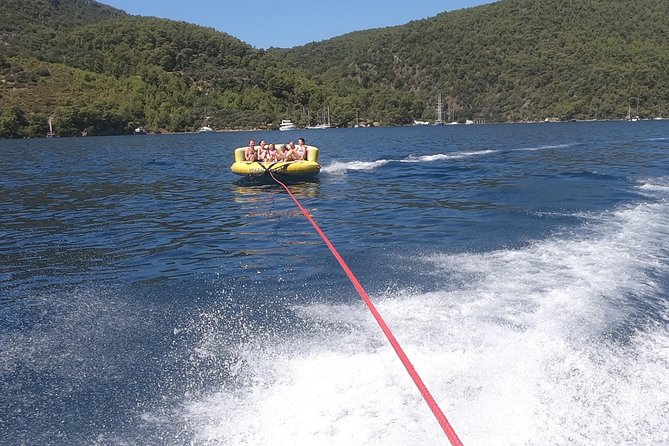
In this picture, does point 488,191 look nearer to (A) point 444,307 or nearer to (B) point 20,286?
(A) point 444,307

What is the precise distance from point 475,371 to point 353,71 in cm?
17272

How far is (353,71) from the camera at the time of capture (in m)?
170

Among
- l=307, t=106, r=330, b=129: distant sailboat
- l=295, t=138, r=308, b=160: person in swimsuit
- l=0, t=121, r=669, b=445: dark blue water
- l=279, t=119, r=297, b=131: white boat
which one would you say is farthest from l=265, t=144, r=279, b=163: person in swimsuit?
l=307, t=106, r=330, b=129: distant sailboat

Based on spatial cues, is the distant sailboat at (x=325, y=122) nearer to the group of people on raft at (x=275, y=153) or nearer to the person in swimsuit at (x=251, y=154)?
the group of people on raft at (x=275, y=153)

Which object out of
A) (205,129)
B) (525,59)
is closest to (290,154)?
(205,129)

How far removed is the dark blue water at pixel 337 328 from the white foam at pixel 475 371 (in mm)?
15

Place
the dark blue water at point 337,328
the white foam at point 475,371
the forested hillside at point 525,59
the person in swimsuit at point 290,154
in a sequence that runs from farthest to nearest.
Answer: the forested hillside at point 525,59 → the person in swimsuit at point 290,154 → the dark blue water at point 337,328 → the white foam at point 475,371

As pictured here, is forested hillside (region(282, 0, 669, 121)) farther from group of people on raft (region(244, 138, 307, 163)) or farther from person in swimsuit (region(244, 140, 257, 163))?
person in swimsuit (region(244, 140, 257, 163))

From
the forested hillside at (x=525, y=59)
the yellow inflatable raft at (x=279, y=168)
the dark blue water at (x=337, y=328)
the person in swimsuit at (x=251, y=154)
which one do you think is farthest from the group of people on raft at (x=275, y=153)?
the forested hillside at (x=525, y=59)

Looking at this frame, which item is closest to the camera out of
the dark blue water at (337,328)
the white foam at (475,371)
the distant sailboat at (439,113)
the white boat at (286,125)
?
the white foam at (475,371)

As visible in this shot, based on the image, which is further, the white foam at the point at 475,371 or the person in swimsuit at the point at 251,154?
the person in swimsuit at the point at 251,154

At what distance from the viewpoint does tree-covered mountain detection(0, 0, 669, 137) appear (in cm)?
9638

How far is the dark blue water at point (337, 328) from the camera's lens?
329 centimetres

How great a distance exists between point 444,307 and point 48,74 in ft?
337
